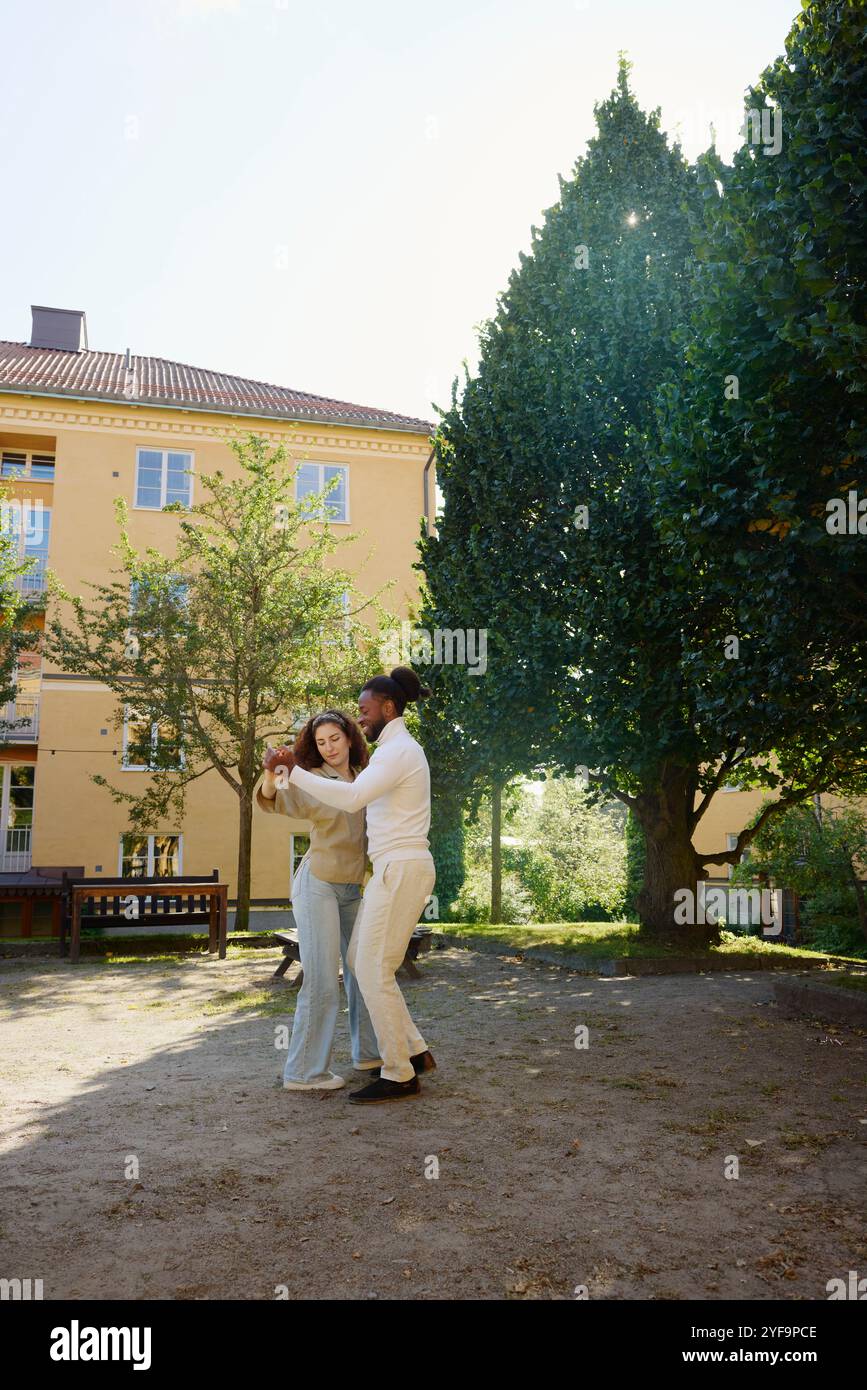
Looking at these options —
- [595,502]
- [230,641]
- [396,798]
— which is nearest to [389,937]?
[396,798]

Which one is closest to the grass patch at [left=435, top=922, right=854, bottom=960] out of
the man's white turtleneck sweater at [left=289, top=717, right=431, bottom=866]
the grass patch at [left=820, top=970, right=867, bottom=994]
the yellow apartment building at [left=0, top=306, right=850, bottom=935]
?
the grass patch at [left=820, top=970, right=867, bottom=994]

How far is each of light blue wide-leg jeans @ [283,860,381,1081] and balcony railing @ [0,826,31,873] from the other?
74.7 feet

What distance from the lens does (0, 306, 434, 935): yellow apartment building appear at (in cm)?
2648

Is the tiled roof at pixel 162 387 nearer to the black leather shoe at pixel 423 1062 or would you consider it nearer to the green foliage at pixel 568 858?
the green foliage at pixel 568 858

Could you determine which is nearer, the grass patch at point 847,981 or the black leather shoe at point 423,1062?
the black leather shoe at point 423,1062

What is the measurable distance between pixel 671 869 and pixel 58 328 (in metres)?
29.2

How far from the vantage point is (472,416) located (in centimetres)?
1445

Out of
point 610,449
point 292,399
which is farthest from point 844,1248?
point 292,399

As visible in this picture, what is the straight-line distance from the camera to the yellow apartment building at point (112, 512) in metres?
26.5

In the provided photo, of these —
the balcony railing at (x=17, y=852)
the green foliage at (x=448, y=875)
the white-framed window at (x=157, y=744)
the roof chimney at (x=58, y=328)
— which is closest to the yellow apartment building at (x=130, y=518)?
the balcony railing at (x=17, y=852)

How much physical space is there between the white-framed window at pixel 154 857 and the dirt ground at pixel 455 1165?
18449 mm

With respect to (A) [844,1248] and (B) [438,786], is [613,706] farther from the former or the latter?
(A) [844,1248]

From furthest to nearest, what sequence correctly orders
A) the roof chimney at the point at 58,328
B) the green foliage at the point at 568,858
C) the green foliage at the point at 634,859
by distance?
the roof chimney at the point at 58,328
the green foliage at the point at 568,858
the green foliage at the point at 634,859
